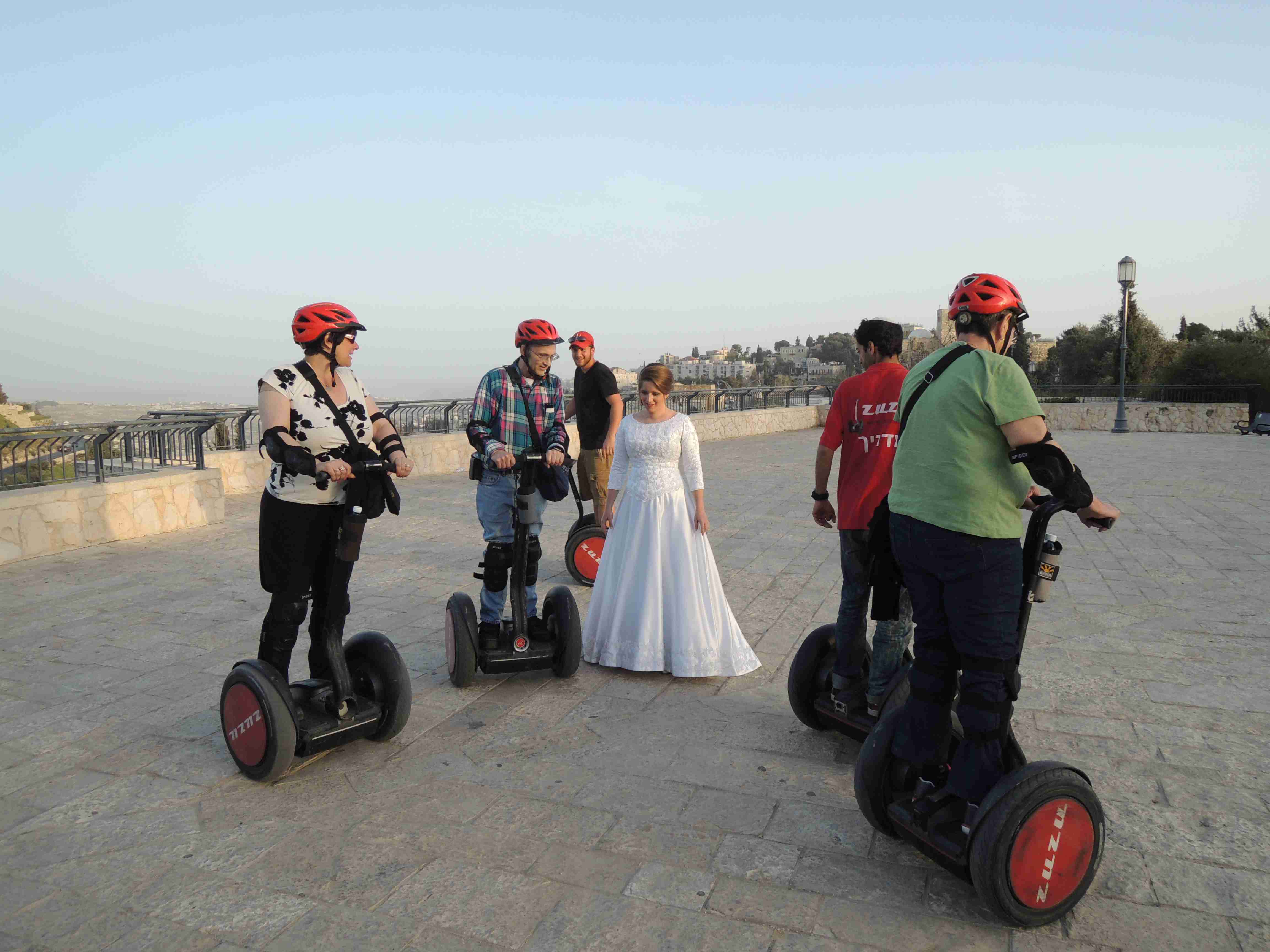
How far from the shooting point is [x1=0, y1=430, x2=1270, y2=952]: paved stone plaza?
271 centimetres

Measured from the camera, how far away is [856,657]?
3922 millimetres

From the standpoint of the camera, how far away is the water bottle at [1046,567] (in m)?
2.65

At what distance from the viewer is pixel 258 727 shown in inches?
141

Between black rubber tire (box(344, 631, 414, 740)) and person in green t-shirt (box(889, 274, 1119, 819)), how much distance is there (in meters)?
2.20

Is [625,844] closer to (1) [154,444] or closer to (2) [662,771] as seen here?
(2) [662,771]

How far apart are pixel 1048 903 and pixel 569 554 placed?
483 centimetres

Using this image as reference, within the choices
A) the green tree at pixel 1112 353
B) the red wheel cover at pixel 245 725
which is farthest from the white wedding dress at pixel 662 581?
the green tree at pixel 1112 353

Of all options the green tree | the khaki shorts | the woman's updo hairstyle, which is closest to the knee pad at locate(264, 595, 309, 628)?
the woman's updo hairstyle

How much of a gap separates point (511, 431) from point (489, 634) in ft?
3.87

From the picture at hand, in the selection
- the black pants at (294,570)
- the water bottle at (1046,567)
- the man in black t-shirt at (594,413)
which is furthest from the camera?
the man in black t-shirt at (594,413)

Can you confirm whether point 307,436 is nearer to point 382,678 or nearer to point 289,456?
point 289,456

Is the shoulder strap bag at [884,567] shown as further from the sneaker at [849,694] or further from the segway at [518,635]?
the segway at [518,635]

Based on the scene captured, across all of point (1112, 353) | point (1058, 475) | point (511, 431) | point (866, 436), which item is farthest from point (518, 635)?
point (1112, 353)

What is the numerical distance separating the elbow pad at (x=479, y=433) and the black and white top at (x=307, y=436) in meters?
1.01
